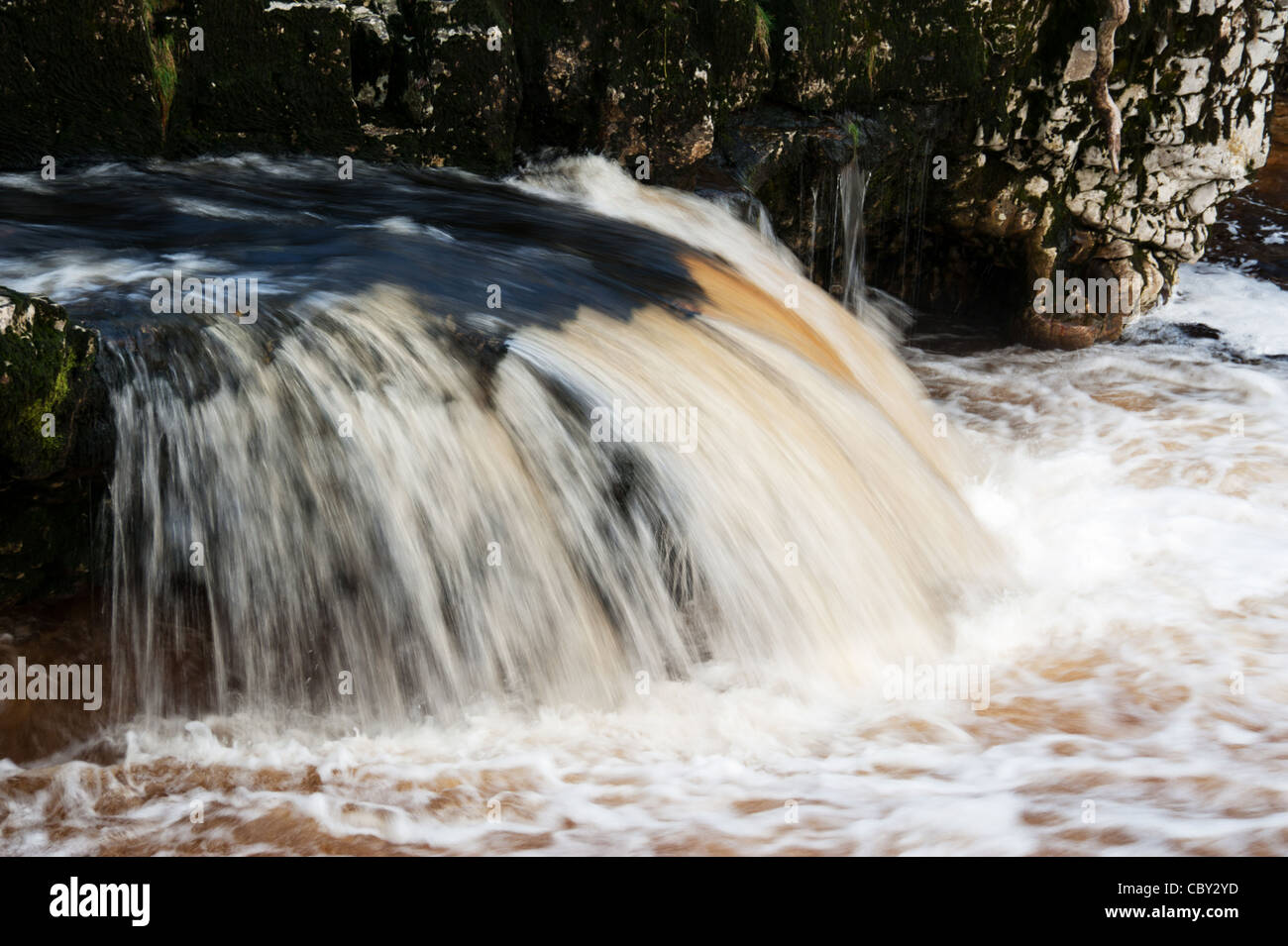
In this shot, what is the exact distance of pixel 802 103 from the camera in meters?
6.39

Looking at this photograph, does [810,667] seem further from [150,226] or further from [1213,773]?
[150,226]

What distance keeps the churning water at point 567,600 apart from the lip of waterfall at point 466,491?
0.04ft

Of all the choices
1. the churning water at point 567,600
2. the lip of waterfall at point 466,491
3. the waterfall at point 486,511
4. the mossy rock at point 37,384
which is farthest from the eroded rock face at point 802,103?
the mossy rock at point 37,384

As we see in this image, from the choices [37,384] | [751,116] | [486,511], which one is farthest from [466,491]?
[751,116]

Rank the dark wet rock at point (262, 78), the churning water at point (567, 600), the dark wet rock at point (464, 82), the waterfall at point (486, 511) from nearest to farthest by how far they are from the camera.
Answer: the churning water at point (567, 600) < the waterfall at point (486, 511) < the dark wet rock at point (262, 78) < the dark wet rock at point (464, 82)


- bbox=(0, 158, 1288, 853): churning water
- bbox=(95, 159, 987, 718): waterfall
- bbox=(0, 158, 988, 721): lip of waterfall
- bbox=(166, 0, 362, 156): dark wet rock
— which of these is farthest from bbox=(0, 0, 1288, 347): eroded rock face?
bbox=(95, 159, 987, 718): waterfall

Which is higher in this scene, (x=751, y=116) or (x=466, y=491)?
(x=751, y=116)

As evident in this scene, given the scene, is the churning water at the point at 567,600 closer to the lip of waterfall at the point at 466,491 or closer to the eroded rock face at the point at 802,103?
the lip of waterfall at the point at 466,491

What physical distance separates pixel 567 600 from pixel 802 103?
3.65m

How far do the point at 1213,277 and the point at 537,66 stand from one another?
5.36 meters

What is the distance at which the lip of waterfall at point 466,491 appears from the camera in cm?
364

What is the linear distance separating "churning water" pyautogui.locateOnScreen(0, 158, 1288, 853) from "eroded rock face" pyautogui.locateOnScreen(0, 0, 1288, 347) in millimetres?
718

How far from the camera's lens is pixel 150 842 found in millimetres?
3004

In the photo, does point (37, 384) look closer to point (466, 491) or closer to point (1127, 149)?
point (466, 491)
